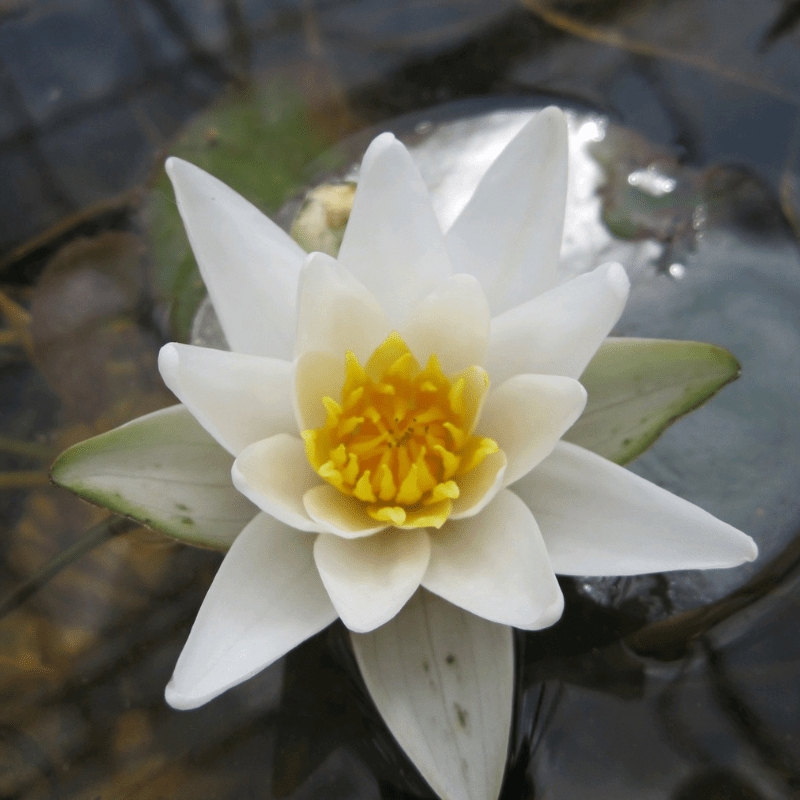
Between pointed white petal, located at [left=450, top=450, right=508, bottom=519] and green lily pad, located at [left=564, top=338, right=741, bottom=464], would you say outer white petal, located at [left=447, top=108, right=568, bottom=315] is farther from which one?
pointed white petal, located at [left=450, top=450, right=508, bottom=519]

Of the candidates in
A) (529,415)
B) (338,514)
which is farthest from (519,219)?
(338,514)

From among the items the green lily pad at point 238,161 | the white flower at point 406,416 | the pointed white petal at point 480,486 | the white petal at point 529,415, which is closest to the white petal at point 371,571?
the white flower at point 406,416

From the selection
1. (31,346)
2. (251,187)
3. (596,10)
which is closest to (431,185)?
(251,187)

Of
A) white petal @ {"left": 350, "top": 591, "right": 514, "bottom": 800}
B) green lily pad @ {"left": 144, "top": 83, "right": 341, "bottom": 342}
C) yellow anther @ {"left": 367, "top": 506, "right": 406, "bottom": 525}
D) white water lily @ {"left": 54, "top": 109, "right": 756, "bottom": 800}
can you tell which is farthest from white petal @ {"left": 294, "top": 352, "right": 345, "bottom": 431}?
green lily pad @ {"left": 144, "top": 83, "right": 341, "bottom": 342}

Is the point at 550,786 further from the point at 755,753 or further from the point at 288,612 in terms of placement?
the point at 288,612

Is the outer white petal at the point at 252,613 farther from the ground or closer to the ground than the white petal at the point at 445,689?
farther from the ground

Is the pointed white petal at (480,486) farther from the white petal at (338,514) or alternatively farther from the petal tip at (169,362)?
the petal tip at (169,362)
